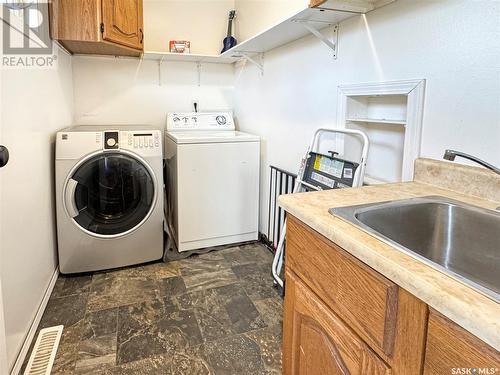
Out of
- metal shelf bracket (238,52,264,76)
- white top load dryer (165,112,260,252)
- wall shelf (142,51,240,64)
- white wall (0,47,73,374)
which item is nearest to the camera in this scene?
white wall (0,47,73,374)

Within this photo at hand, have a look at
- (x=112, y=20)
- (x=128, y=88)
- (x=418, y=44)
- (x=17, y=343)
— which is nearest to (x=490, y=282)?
(x=418, y=44)

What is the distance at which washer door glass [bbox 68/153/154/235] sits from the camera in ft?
7.68

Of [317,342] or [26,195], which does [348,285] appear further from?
[26,195]

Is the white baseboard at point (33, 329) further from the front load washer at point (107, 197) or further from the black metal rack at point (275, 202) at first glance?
the black metal rack at point (275, 202)

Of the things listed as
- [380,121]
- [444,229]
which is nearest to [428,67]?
[380,121]

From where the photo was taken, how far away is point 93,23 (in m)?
2.25

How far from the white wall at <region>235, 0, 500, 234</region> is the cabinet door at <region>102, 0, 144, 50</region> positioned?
1.16 m

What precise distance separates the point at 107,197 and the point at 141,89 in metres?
1.25

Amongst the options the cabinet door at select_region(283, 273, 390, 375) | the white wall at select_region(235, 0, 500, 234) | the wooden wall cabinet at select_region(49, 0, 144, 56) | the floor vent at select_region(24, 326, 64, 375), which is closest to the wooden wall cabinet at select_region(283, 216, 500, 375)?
the cabinet door at select_region(283, 273, 390, 375)

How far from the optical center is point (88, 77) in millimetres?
3027

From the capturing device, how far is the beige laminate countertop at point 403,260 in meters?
0.55

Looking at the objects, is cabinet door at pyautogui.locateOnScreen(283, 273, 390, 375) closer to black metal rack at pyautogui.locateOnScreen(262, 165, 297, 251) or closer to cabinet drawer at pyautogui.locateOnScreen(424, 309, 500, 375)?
cabinet drawer at pyautogui.locateOnScreen(424, 309, 500, 375)

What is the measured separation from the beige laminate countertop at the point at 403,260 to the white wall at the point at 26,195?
3.82 feet

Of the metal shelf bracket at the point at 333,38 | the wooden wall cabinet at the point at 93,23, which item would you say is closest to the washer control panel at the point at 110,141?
the wooden wall cabinet at the point at 93,23
